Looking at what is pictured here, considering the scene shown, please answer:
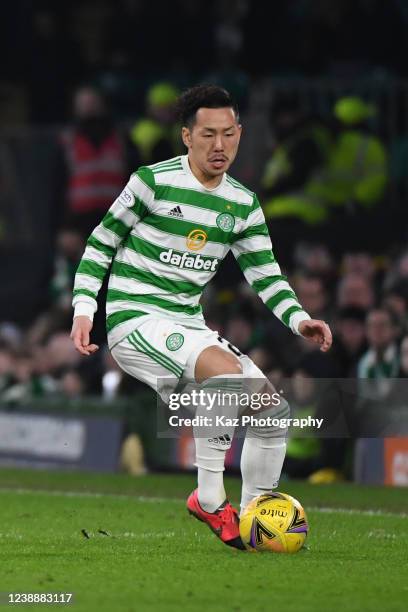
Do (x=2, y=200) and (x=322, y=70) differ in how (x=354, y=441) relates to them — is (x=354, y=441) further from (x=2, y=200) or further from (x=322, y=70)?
(x=2, y=200)

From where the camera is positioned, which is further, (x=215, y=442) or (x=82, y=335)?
(x=215, y=442)

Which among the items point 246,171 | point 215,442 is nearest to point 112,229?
point 215,442

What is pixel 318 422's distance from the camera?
1328 cm

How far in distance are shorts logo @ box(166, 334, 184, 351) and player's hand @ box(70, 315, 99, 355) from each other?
0.41 metres

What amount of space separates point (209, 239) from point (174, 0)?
1162 centimetres

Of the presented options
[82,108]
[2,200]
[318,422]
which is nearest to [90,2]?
[2,200]

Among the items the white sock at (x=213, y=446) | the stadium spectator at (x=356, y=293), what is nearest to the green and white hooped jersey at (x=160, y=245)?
the white sock at (x=213, y=446)

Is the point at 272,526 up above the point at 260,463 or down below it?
below

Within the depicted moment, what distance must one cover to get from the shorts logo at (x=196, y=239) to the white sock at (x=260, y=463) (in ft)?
3.24

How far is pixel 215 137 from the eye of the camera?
8.19 meters

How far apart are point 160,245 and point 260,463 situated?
1215mm

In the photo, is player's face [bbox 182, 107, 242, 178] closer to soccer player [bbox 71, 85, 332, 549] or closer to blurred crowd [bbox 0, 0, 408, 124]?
soccer player [bbox 71, 85, 332, 549]

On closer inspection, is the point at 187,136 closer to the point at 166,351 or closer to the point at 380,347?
the point at 166,351
